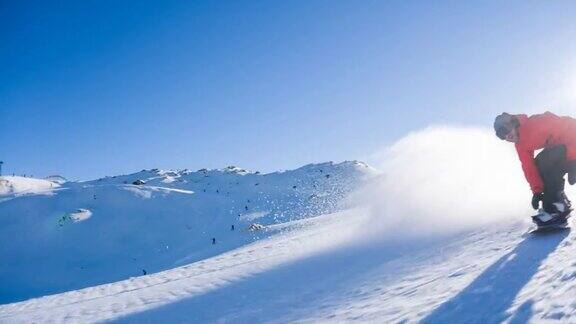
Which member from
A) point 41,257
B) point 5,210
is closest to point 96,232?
point 41,257

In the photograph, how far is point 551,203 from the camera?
694cm

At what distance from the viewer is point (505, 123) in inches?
276

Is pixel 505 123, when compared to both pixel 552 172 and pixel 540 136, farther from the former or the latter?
pixel 552 172

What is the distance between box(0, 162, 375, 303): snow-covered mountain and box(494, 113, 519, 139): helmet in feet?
94.9

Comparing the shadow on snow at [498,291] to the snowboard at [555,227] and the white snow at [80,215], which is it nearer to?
the snowboard at [555,227]

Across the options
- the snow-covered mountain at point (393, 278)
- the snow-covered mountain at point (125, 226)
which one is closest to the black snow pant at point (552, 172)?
the snow-covered mountain at point (393, 278)

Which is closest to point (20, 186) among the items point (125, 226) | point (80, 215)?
point (80, 215)

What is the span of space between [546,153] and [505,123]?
741 millimetres

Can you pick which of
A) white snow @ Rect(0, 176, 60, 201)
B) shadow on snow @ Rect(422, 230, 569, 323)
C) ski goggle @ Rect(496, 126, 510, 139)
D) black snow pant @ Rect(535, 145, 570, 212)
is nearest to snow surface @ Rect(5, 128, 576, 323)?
shadow on snow @ Rect(422, 230, 569, 323)

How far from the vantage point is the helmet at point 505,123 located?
6.98m

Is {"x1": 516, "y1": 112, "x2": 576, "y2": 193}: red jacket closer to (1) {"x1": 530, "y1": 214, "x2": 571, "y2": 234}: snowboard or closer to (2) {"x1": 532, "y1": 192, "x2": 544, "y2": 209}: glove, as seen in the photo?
(2) {"x1": 532, "y1": 192, "x2": 544, "y2": 209}: glove

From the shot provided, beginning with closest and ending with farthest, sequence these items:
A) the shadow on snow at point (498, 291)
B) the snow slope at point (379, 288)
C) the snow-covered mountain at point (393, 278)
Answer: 1. the shadow on snow at point (498, 291)
2. the snow slope at point (379, 288)
3. the snow-covered mountain at point (393, 278)

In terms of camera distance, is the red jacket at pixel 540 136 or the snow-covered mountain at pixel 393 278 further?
the red jacket at pixel 540 136

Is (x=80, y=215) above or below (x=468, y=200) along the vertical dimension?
above
